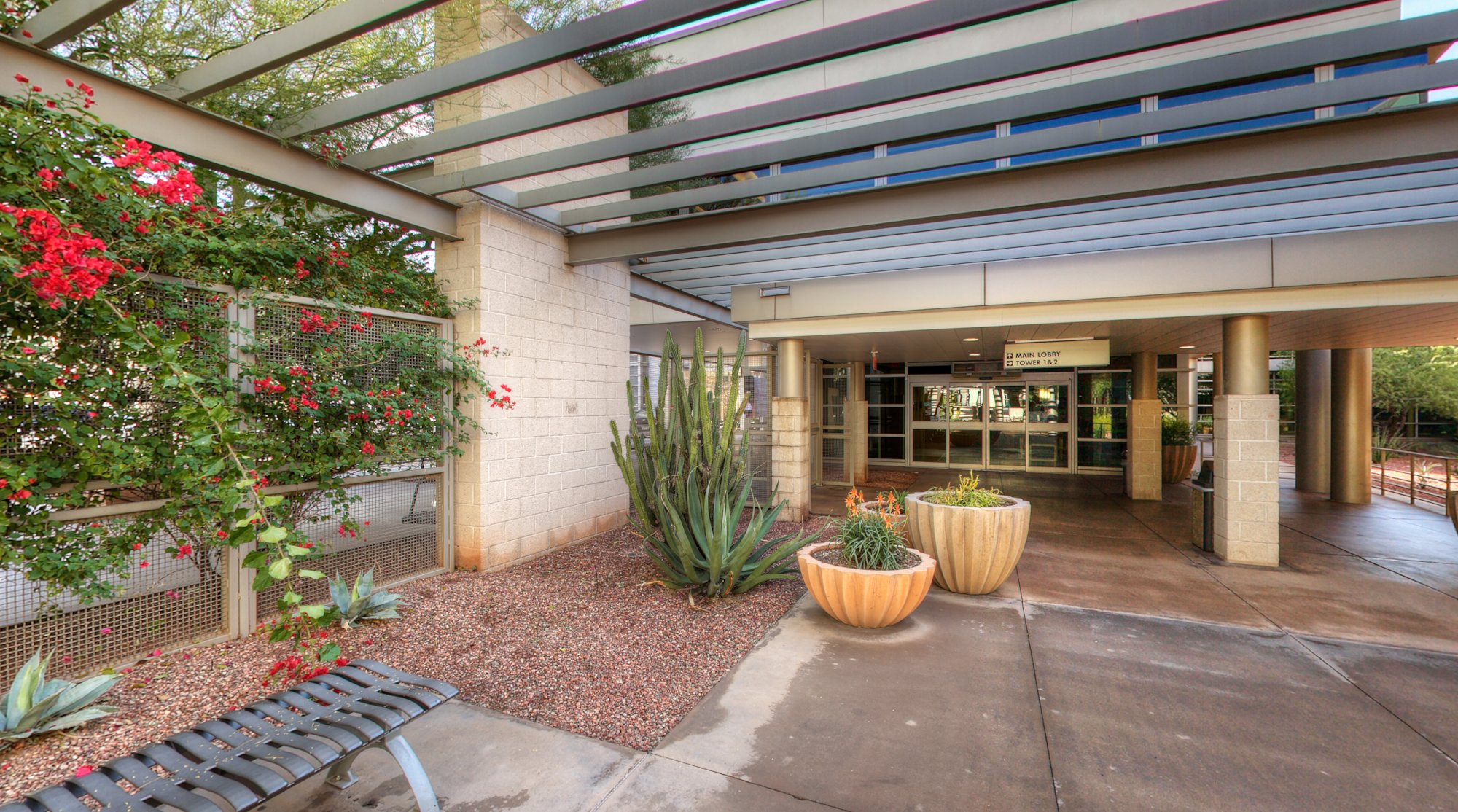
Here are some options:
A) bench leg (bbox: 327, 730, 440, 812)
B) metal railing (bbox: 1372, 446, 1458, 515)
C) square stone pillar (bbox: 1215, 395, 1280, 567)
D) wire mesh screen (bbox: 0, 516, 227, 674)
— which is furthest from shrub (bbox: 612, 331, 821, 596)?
metal railing (bbox: 1372, 446, 1458, 515)

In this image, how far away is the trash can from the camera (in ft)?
20.9

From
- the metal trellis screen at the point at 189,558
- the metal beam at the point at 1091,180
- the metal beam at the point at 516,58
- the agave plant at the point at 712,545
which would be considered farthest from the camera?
the agave plant at the point at 712,545

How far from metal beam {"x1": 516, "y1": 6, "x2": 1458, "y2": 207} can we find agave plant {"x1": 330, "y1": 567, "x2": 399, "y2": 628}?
317 cm

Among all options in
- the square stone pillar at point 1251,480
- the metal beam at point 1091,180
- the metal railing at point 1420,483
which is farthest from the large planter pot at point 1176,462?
the metal beam at point 1091,180

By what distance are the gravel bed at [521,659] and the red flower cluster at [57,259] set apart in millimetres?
2001

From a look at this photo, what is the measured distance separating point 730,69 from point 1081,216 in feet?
12.4

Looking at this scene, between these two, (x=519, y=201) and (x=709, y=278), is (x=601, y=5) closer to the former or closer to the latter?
(x=519, y=201)

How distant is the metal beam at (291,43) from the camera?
9.88ft

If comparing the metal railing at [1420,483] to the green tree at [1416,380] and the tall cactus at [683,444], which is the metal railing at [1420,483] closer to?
the green tree at [1416,380]

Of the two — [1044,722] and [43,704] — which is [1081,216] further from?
[43,704]

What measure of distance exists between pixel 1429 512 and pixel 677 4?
12.8 meters

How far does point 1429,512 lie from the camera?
28.9 feet

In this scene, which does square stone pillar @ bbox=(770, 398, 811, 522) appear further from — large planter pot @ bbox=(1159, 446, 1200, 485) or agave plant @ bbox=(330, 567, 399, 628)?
large planter pot @ bbox=(1159, 446, 1200, 485)

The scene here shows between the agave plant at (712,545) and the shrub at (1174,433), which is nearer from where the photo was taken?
the agave plant at (712,545)
